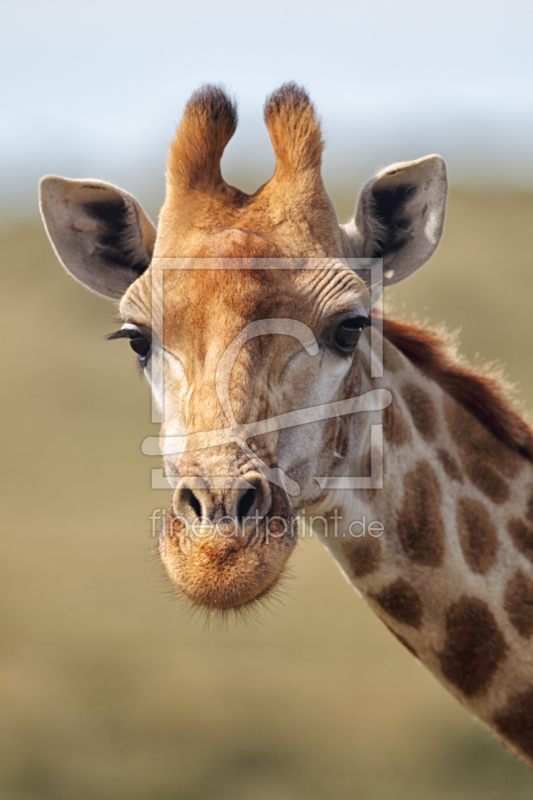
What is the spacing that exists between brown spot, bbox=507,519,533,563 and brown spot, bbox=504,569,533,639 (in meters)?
0.19

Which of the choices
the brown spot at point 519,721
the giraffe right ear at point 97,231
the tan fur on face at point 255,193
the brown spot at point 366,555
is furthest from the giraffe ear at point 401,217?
the brown spot at point 519,721

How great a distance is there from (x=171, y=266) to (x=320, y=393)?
1131mm

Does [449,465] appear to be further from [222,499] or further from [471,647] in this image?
[222,499]

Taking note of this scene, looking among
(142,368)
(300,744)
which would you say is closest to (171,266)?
(142,368)

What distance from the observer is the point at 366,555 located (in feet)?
15.6

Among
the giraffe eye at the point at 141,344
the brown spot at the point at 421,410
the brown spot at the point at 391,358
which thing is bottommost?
the brown spot at the point at 421,410

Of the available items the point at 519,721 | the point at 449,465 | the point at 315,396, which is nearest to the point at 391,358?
the point at 449,465

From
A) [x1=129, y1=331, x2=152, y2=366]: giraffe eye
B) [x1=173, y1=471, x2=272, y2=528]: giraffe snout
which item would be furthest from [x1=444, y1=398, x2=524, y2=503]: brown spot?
[x1=129, y1=331, x2=152, y2=366]: giraffe eye

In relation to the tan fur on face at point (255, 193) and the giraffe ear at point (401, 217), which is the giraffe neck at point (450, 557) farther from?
the tan fur on face at point (255, 193)

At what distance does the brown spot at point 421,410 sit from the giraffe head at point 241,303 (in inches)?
21.4

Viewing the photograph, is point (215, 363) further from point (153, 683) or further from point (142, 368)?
point (153, 683)

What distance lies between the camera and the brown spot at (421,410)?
511cm

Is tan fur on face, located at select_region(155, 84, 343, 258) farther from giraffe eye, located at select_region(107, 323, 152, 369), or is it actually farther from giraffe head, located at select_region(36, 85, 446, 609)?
giraffe eye, located at select_region(107, 323, 152, 369)

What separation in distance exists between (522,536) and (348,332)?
6.00 ft
